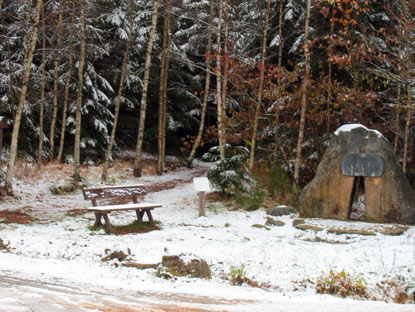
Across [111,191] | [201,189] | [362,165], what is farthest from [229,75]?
[111,191]

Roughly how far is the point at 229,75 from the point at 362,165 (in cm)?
509

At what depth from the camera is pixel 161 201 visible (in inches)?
519

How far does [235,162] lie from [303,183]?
2.91 m

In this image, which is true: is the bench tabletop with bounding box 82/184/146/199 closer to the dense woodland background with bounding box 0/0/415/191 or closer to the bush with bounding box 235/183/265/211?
the bush with bounding box 235/183/265/211

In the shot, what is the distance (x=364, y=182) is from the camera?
10281 mm

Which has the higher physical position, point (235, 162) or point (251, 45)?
point (251, 45)

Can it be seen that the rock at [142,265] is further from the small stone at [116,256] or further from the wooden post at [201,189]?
the wooden post at [201,189]

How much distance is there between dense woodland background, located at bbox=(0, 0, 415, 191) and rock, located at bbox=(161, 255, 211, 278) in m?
5.33

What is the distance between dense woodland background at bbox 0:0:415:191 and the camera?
12633 millimetres

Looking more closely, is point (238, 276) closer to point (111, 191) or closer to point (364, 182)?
point (111, 191)

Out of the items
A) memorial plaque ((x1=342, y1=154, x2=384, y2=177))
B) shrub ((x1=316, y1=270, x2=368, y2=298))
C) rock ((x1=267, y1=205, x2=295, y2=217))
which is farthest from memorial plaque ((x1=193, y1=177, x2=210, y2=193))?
shrub ((x1=316, y1=270, x2=368, y2=298))

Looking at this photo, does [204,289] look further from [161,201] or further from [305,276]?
[161,201]

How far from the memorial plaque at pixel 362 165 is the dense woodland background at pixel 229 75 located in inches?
56.2

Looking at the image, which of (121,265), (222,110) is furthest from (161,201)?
(121,265)
